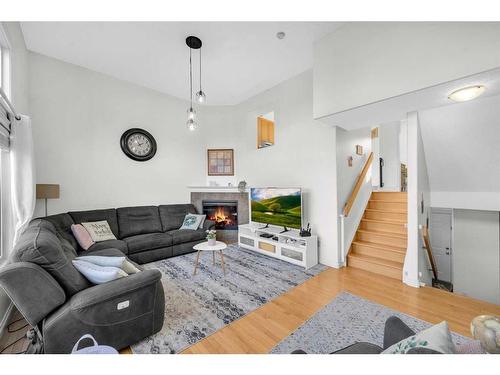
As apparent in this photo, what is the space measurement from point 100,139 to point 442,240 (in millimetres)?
7663

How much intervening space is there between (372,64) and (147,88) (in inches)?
165

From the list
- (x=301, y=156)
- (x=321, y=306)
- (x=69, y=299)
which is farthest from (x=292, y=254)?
(x=69, y=299)

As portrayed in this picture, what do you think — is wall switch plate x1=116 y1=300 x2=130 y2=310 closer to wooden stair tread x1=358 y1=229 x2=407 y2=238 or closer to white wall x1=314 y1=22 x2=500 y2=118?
white wall x1=314 y1=22 x2=500 y2=118

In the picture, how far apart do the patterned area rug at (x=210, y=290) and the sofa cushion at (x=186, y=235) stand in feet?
0.97

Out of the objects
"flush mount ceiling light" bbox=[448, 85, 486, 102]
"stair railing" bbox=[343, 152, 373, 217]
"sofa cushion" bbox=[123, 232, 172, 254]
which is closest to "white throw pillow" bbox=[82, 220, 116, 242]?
"sofa cushion" bbox=[123, 232, 172, 254]

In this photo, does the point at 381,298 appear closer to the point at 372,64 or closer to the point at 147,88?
the point at 372,64

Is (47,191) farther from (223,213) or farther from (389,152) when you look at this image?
(389,152)

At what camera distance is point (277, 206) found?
12.6 ft

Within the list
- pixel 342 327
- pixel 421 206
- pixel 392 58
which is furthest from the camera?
pixel 421 206

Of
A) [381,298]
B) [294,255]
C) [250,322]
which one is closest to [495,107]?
[381,298]

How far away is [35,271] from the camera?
1.38 meters

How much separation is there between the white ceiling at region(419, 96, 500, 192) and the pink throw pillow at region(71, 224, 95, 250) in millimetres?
5290

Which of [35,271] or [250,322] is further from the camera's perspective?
[250,322]

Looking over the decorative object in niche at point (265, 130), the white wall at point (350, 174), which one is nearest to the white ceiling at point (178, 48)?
the decorative object in niche at point (265, 130)
